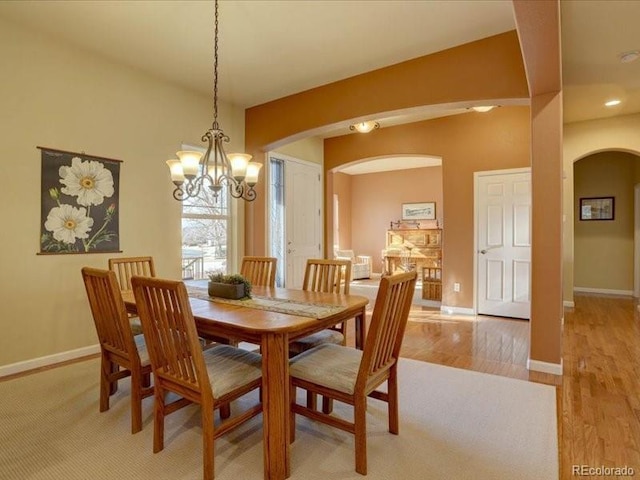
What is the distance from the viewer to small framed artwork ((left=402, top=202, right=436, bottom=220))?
8618mm

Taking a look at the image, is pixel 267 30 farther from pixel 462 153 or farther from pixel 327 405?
pixel 462 153

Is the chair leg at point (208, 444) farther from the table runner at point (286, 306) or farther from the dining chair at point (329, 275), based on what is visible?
the dining chair at point (329, 275)

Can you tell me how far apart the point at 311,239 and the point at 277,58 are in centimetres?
300

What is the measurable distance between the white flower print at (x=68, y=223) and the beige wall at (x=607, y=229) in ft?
25.2

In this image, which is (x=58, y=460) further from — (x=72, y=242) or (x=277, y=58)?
A: (x=277, y=58)

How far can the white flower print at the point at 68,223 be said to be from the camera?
3096 mm

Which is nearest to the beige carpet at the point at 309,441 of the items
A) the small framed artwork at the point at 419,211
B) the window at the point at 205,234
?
the window at the point at 205,234

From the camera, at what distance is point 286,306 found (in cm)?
214

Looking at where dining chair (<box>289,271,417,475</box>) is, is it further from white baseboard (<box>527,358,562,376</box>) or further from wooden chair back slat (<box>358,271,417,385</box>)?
white baseboard (<box>527,358,562,376</box>)

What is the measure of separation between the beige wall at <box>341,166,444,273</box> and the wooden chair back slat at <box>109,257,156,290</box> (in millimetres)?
6703

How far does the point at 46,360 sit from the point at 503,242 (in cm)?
525

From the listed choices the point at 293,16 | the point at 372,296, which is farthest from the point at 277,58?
the point at 372,296

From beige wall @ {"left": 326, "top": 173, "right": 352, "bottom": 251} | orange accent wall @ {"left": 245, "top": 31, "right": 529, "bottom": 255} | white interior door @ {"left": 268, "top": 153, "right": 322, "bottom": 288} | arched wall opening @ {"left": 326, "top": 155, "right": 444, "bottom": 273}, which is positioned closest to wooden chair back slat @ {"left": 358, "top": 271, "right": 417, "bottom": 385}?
orange accent wall @ {"left": 245, "top": 31, "right": 529, "bottom": 255}

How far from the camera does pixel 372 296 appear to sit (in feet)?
21.6
